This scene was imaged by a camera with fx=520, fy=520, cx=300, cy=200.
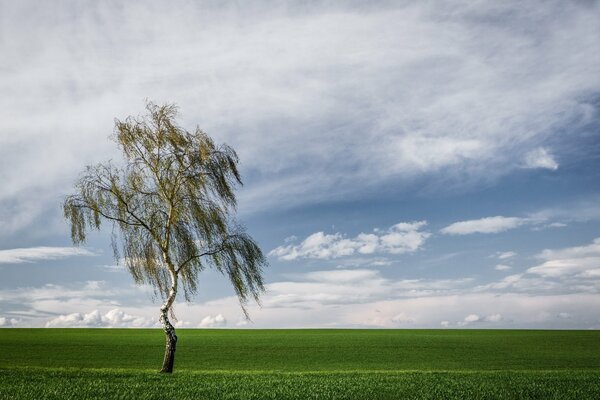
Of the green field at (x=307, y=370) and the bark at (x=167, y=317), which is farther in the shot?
the bark at (x=167, y=317)

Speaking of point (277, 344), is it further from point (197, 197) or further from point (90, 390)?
point (90, 390)

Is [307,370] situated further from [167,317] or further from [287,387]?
[287,387]

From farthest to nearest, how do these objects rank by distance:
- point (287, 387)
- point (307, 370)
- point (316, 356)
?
1. point (316, 356)
2. point (307, 370)
3. point (287, 387)

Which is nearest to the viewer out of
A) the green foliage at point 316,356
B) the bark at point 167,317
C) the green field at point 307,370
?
the green field at point 307,370

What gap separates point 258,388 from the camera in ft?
58.3

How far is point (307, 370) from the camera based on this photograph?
113 feet

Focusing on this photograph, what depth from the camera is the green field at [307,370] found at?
55.3ft

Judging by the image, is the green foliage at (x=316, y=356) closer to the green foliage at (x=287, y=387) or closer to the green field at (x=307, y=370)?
the green field at (x=307, y=370)

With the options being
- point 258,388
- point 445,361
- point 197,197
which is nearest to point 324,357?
point 445,361

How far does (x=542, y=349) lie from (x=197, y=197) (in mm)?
43636

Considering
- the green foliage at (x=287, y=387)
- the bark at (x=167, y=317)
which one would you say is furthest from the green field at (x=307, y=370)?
the bark at (x=167, y=317)

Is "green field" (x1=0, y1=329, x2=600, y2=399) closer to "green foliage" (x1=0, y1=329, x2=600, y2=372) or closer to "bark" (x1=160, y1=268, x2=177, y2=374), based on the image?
"green foliage" (x1=0, y1=329, x2=600, y2=372)

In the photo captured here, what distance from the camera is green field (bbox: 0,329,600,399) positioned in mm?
16844

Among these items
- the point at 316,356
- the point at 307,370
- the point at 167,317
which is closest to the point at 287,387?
the point at 167,317
